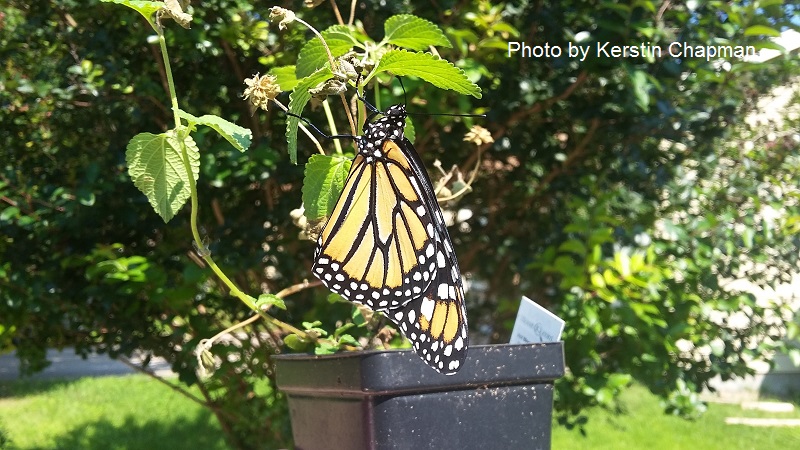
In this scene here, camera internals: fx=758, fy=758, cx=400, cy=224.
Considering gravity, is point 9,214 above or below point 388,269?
above

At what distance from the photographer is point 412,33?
109 centimetres

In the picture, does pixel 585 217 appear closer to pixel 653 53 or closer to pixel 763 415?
pixel 653 53

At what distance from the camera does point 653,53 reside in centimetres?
209

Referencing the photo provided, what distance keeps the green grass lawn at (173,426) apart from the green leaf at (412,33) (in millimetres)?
2770

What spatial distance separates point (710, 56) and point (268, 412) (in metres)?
1.83

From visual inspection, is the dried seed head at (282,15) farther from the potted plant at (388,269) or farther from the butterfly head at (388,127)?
the butterfly head at (388,127)

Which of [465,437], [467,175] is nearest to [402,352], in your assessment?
[465,437]

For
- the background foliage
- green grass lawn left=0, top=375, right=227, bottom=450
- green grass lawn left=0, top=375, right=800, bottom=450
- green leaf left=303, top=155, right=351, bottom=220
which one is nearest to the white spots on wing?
green leaf left=303, top=155, right=351, bottom=220

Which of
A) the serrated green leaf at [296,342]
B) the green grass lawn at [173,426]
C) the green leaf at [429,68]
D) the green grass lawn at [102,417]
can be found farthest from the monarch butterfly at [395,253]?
the green grass lawn at [102,417]

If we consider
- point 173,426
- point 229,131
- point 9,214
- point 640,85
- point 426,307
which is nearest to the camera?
point 229,131

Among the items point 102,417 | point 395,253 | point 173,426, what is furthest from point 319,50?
point 102,417

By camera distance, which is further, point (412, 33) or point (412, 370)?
point (412, 33)

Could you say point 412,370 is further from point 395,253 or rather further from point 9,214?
point 9,214

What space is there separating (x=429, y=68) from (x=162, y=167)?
36cm
